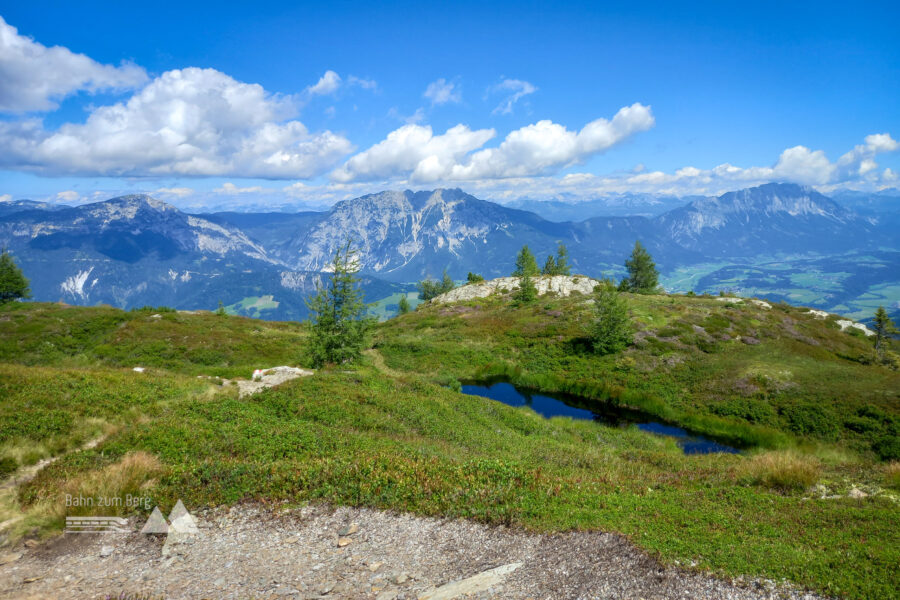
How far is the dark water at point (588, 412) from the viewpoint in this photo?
29406 mm

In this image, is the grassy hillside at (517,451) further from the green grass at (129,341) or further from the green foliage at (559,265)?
the green foliage at (559,265)

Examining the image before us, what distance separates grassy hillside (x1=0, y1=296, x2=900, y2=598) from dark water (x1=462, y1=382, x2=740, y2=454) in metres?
1.79

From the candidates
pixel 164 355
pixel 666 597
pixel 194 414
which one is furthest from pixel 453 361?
pixel 666 597

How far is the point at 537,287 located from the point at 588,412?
185ft

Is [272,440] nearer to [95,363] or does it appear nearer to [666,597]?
[666,597]

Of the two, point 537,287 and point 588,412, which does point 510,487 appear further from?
point 537,287

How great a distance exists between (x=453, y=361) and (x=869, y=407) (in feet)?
121

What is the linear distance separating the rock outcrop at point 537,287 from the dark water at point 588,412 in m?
48.0

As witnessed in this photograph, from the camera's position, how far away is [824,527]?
959 centimetres

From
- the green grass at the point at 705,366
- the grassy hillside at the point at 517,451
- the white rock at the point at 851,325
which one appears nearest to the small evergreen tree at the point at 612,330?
the green grass at the point at 705,366

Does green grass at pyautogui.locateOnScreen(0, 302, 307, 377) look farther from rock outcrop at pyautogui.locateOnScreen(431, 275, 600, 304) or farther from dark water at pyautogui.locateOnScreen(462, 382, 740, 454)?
rock outcrop at pyautogui.locateOnScreen(431, 275, 600, 304)

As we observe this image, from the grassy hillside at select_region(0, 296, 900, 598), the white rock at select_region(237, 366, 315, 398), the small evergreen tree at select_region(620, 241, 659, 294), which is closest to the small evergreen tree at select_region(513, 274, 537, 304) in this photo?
the small evergreen tree at select_region(620, 241, 659, 294)

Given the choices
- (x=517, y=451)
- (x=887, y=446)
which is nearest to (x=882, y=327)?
(x=887, y=446)

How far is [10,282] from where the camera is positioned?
68.9m
